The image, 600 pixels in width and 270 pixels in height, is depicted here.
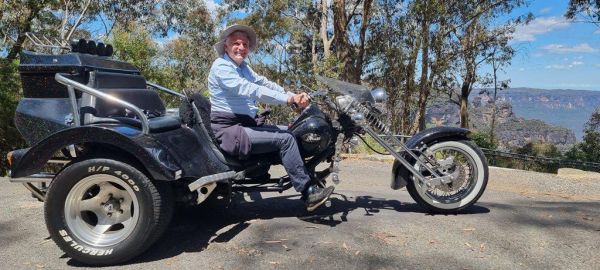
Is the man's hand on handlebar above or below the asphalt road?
above

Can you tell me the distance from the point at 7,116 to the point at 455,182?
9.78 metres

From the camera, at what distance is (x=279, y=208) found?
5.03m

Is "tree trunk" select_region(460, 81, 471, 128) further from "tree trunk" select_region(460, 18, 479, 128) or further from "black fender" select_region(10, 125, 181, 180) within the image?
"black fender" select_region(10, 125, 181, 180)

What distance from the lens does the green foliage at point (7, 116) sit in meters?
10.6

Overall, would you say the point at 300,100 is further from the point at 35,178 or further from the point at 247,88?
the point at 35,178

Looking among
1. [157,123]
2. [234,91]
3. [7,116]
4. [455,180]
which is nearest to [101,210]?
[157,123]

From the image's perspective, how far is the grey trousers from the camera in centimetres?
417

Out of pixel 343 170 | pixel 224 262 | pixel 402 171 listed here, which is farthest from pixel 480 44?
pixel 224 262

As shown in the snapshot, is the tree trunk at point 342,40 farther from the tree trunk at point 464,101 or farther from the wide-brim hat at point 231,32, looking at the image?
the wide-brim hat at point 231,32

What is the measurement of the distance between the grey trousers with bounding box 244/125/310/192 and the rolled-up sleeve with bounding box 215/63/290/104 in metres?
0.28

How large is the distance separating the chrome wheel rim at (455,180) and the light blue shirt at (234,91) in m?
1.58

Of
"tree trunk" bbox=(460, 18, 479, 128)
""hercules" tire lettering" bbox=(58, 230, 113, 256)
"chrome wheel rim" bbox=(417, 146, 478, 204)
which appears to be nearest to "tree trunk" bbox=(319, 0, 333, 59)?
"tree trunk" bbox=(460, 18, 479, 128)

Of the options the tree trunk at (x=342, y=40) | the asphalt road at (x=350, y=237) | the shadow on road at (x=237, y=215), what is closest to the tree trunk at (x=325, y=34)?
the tree trunk at (x=342, y=40)

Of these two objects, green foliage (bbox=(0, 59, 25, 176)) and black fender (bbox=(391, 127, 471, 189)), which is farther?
green foliage (bbox=(0, 59, 25, 176))
